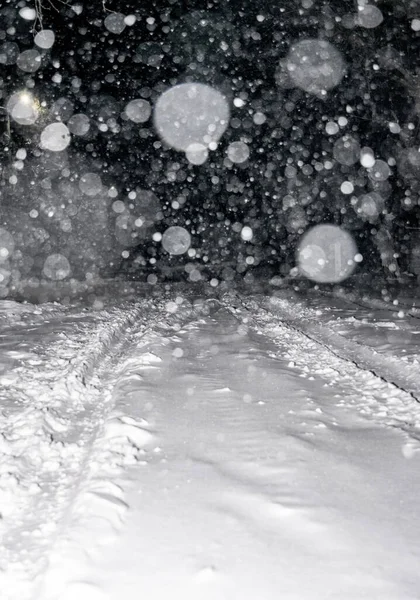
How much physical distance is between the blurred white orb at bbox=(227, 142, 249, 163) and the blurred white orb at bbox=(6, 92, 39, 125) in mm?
21225

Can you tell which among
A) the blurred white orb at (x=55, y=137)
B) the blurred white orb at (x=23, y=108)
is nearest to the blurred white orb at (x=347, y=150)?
the blurred white orb at (x=55, y=137)

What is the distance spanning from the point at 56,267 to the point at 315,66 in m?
16.4

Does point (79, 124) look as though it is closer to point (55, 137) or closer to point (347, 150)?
point (55, 137)

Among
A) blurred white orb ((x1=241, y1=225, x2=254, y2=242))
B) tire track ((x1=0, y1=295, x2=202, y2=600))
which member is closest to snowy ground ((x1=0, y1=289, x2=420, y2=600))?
tire track ((x1=0, y1=295, x2=202, y2=600))

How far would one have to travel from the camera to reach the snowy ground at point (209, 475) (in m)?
2.47

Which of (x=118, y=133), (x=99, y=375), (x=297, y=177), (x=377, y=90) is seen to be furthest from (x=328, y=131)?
(x=99, y=375)

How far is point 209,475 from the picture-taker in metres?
3.44

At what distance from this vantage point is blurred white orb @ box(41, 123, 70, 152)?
22766mm

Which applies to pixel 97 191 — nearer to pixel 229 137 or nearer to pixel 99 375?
pixel 229 137

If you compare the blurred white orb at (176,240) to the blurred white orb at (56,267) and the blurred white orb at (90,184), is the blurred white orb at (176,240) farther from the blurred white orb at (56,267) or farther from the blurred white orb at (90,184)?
the blurred white orb at (56,267)

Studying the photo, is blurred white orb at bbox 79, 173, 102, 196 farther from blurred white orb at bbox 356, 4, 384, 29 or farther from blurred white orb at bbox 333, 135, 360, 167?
blurred white orb at bbox 356, 4, 384, 29

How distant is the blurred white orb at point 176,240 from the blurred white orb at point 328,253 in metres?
12.0

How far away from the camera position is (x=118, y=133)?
37344 mm

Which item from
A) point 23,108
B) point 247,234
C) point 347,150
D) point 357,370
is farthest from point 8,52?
point 247,234
